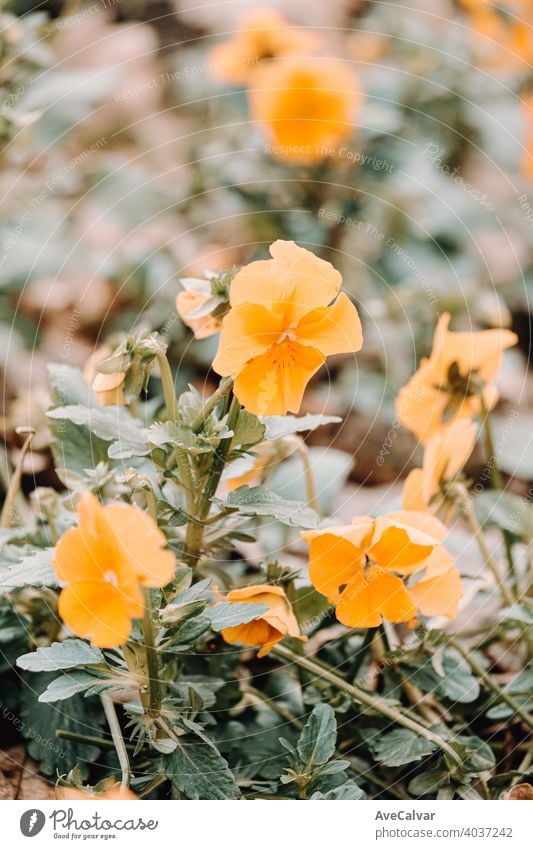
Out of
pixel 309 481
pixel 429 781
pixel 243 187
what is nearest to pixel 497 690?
pixel 429 781

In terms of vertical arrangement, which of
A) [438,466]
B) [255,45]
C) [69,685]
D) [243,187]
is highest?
[255,45]

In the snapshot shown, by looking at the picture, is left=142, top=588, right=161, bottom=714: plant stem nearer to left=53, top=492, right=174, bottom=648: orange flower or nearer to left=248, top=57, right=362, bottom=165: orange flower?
left=53, top=492, right=174, bottom=648: orange flower

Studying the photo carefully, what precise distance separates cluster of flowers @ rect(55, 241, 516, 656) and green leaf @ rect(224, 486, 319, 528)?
18 millimetres

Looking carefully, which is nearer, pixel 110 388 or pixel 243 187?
pixel 110 388

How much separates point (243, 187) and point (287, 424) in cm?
44

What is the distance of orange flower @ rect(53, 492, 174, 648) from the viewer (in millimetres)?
387

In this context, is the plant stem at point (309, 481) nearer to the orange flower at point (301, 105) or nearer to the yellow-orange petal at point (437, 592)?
the yellow-orange petal at point (437, 592)

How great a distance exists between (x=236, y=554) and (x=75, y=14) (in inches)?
21.2

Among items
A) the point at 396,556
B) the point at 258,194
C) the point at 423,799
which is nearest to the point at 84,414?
the point at 396,556

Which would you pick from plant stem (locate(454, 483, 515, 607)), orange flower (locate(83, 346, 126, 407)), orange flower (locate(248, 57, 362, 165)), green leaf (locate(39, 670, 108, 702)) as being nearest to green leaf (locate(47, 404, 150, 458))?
orange flower (locate(83, 346, 126, 407))

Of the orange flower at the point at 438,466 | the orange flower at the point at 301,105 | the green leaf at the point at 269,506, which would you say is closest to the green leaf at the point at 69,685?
the green leaf at the point at 269,506

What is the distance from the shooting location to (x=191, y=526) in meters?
0.49

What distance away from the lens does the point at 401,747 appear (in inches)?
19.8
